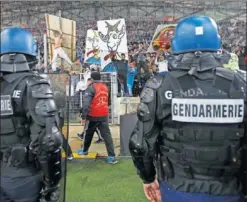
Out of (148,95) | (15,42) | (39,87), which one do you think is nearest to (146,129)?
(148,95)

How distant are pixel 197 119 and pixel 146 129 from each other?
344 millimetres

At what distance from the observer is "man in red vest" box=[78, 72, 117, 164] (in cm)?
644

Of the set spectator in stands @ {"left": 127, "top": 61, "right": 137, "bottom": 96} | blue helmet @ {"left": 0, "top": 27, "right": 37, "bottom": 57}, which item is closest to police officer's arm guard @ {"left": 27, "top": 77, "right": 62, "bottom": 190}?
blue helmet @ {"left": 0, "top": 27, "right": 37, "bottom": 57}

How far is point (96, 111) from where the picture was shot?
6.52 m

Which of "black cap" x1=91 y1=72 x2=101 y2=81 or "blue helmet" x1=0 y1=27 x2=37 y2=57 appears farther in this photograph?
"black cap" x1=91 y1=72 x2=101 y2=81

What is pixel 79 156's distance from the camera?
21.8 ft

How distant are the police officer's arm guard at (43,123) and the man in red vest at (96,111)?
3752 millimetres

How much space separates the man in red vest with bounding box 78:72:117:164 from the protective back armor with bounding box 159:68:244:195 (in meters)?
4.05

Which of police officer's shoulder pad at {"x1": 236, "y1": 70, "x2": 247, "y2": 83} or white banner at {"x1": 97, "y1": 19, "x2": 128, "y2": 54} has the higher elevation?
white banner at {"x1": 97, "y1": 19, "x2": 128, "y2": 54}

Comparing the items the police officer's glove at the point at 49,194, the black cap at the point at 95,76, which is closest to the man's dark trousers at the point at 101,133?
the black cap at the point at 95,76

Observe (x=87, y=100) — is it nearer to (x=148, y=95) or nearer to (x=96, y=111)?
(x=96, y=111)

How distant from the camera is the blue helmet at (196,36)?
242cm

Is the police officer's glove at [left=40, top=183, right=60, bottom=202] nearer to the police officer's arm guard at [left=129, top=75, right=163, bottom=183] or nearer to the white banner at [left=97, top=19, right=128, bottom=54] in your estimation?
the police officer's arm guard at [left=129, top=75, right=163, bottom=183]

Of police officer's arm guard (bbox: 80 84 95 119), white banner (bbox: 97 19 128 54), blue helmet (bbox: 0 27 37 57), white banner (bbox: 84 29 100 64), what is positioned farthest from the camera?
white banner (bbox: 84 29 100 64)
